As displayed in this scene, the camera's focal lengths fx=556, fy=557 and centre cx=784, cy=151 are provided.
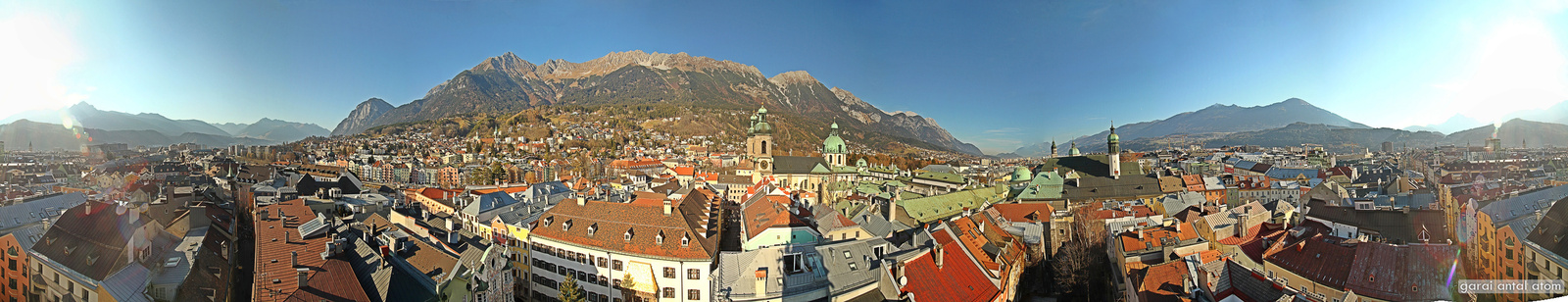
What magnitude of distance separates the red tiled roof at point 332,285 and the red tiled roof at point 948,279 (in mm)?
8391

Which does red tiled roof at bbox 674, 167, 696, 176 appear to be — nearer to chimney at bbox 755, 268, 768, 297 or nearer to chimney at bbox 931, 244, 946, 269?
chimney at bbox 931, 244, 946, 269

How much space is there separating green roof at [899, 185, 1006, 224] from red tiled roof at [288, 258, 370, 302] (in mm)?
17121

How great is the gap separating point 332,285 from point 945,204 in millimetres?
21282

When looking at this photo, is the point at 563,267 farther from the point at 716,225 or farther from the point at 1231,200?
the point at 1231,200

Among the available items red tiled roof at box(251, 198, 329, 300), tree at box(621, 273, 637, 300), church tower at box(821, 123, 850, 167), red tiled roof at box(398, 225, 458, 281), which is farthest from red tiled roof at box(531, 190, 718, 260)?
church tower at box(821, 123, 850, 167)

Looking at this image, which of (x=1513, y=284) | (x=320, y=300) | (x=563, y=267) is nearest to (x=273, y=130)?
(x=320, y=300)

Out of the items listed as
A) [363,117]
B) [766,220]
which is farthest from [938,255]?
[363,117]

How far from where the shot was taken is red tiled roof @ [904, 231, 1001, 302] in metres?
10.6

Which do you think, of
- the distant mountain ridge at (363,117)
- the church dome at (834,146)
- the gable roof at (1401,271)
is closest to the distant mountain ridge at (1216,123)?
the church dome at (834,146)

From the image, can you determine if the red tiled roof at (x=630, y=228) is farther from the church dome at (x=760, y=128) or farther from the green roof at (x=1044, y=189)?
the church dome at (x=760, y=128)

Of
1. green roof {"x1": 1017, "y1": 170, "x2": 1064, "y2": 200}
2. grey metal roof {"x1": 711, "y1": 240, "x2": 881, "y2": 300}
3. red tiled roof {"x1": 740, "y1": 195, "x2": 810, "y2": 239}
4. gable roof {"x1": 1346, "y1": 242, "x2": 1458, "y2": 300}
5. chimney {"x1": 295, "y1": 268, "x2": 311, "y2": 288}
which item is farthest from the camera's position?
green roof {"x1": 1017, "y1": 170, "x2": 1064, "y2": 200}

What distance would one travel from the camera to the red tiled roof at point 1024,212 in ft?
65.9

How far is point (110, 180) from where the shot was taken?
653cm

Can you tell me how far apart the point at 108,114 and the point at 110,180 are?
5.24 feet
